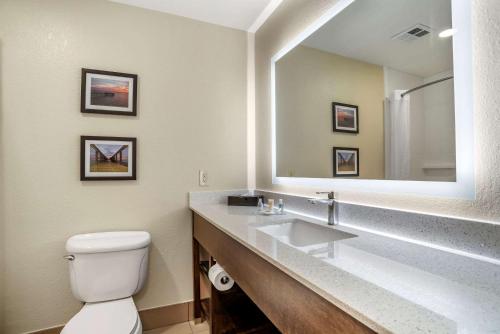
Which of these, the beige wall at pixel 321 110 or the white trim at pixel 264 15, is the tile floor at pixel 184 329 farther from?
the white trim at pixel 264 15

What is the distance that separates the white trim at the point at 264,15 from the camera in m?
1.82

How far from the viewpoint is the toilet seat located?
1213 mm

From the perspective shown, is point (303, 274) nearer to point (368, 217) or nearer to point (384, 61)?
point (368, 217)

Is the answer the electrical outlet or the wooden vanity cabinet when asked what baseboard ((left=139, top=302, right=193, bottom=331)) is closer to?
the wooden vanity cabinet

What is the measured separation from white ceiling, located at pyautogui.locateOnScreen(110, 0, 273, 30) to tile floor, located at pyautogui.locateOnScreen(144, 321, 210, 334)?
7.56 feet

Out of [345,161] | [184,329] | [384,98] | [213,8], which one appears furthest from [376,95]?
[184,329]

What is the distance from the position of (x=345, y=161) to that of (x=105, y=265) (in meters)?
1.49

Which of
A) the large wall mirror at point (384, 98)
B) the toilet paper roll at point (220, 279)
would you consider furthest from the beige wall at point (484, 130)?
the toilet paper roll at point (220, 279)

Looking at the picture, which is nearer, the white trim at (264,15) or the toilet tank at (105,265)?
the toilet tank at (105,265)

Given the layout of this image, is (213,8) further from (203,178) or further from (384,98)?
(384,98)

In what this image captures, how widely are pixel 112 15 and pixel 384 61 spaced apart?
177 cm

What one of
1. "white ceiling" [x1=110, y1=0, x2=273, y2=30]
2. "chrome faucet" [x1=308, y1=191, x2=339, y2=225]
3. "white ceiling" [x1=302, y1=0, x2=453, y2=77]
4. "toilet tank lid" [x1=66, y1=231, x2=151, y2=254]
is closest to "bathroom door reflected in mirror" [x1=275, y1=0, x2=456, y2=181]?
"white ceiling" [x1=302, y1=0, x2=453, y2=77]

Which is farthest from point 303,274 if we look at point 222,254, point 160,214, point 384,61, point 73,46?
point 73,46

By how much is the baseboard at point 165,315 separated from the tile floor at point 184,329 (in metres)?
0.03
